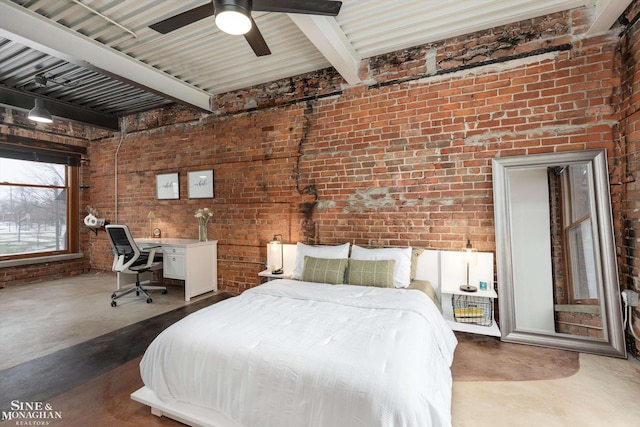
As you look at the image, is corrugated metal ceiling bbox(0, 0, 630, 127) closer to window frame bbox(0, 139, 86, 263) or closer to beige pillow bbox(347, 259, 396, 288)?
window frame bbox(0, 139, 86, 263)

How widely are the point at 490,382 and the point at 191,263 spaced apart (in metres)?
3.84

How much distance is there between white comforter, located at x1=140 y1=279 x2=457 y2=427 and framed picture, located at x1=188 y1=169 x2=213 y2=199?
2.96 m

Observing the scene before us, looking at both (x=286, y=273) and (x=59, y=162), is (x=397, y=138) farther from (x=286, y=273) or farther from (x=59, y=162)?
(x=59, y=162)

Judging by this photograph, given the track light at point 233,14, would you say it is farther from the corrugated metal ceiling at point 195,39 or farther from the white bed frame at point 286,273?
the white bed frame at point 286,273

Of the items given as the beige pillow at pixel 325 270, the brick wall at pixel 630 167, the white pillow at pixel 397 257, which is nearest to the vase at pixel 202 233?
the beige pillow at pixel 325 270

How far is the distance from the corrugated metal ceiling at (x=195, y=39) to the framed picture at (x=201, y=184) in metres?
1.11

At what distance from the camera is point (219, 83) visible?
4379 millimetres

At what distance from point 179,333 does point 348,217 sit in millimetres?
2400

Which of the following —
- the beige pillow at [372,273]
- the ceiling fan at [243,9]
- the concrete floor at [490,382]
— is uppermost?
the ceiling fan at [243,9]

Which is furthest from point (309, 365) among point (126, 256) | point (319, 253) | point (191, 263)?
point (126, 256)

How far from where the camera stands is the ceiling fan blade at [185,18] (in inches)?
82.8

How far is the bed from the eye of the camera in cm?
134

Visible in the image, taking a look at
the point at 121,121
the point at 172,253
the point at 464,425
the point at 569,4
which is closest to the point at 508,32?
the point at 569,4

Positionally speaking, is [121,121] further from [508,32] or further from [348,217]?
[508,32]
